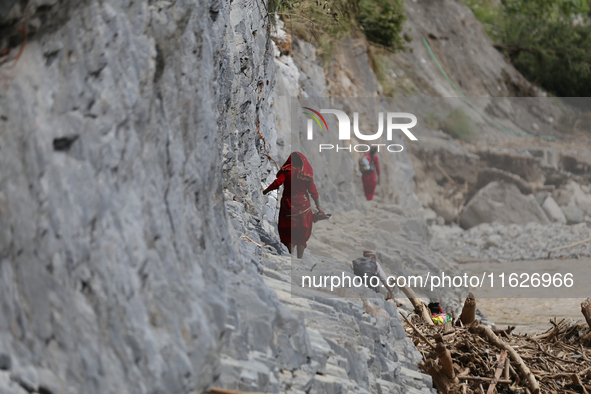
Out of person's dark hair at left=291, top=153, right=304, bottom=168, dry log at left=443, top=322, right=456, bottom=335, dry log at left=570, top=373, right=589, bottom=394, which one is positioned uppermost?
person's dark hair at left=291, top=153, right=304, bottom=168

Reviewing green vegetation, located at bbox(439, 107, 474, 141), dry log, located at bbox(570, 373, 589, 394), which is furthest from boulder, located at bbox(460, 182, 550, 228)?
dry log, located at bbox(570, 373, 589, 394)

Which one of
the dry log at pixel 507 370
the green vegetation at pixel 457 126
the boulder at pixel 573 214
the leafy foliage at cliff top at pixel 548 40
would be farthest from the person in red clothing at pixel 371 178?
the leafy foliage at cliff top at pixel 548 40

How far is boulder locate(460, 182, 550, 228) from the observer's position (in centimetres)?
1420

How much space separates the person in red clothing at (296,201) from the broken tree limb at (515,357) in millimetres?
1983

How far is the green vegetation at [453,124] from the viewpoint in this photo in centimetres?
1547

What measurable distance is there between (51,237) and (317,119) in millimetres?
7812

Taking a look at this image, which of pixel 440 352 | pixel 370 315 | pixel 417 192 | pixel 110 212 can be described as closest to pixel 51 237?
pixel 110 212

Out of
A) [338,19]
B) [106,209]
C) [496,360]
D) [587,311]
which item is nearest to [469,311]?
[496,360]

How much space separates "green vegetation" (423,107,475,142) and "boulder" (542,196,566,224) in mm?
2913

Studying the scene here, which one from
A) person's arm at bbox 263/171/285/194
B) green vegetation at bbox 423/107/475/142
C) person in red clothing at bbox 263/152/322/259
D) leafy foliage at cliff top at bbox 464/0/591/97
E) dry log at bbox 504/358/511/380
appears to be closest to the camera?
dry log at bbox 504/358/511/380

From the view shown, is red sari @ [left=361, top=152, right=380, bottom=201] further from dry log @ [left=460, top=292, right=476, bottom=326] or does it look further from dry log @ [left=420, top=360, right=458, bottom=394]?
dry log @ [left=420, top=360, right=458, bottom=394]

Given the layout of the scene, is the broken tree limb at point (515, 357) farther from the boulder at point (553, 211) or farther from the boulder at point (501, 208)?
the boulder at point (553, 211)

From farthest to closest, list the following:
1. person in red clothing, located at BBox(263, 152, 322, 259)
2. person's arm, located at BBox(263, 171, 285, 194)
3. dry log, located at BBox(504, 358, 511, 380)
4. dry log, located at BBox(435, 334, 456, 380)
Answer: person in red clothing, located at BBox(263, 152, 322, 259)
person's arm, located at BBox(263, 171, 285, 194)
dry log, located at BBox(504, 358, 511, 380)
dry log, located at BBox(435, 334, 456, 380)

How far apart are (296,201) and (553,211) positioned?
12305mm
